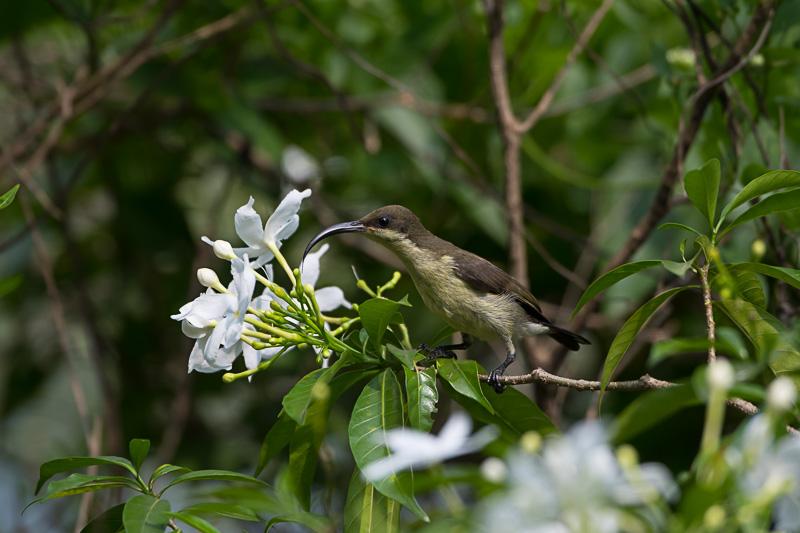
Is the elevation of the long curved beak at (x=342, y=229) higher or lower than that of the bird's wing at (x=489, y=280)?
higher

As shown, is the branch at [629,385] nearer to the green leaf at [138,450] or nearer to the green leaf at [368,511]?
the green leaf at [368,511]

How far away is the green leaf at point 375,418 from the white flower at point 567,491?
0.79m

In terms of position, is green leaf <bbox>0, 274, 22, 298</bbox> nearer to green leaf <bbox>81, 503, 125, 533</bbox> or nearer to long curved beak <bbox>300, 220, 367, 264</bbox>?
green leaf <bbox>81, 503, 125, 533</bbox>

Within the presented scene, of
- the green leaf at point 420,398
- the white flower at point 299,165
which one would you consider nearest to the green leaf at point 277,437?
the green leaf at point 420,398

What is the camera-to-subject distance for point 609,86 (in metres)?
4.59

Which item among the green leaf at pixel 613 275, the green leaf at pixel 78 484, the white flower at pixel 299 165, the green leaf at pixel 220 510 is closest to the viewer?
the green leaf at pixel 220 510

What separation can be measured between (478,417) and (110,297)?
3829mm

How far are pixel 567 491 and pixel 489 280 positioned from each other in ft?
7.77

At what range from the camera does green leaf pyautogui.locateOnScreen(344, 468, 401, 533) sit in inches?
80.0

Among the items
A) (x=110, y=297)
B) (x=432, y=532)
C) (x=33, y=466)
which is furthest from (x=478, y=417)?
(x=33, y=466)

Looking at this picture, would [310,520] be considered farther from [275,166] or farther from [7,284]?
[275,166]

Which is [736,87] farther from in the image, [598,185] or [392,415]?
[392,415]

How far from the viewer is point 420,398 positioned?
1.93m

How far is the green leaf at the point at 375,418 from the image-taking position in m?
1.90
